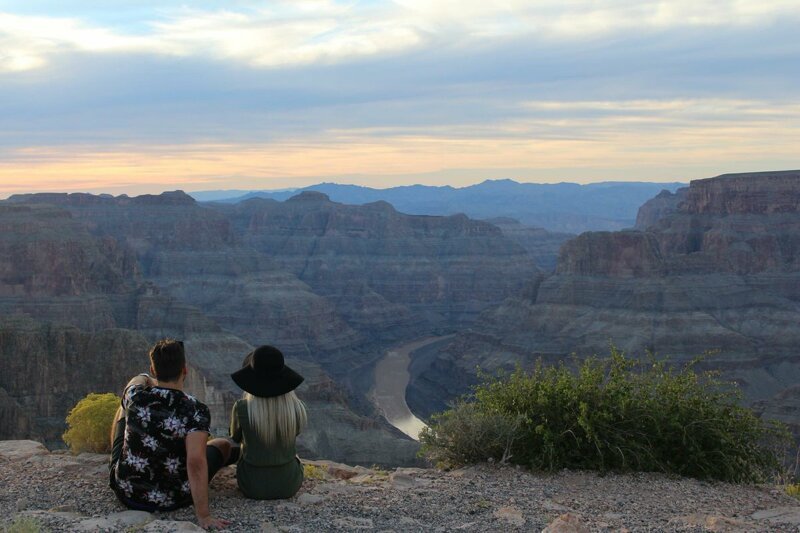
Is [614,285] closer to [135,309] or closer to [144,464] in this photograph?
[135,309]

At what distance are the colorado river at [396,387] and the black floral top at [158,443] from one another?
54.7 meters

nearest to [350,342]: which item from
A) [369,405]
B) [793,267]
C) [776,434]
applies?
[369,405]

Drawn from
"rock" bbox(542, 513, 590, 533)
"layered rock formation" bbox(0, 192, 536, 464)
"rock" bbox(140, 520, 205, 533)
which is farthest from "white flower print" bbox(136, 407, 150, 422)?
"layered rock formation" bbox(0, 192, 536, 464)

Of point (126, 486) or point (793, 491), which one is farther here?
point (793, 491)

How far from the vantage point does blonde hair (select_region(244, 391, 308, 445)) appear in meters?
10.7

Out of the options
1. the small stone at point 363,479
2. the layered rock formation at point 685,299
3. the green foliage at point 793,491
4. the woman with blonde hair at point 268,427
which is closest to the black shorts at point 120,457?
the woman with blonde hair at point 268,427

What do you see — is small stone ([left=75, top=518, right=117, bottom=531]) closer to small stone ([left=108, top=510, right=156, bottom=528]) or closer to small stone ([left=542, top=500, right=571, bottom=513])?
small stone ([left=108, top=510, right=156, bottom=528])

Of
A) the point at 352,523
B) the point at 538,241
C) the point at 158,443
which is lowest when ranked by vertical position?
the point at 538,241

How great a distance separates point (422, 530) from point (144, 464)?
10.6 feet

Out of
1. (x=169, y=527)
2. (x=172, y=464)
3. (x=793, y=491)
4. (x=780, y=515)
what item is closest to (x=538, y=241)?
(x=793, y=491)

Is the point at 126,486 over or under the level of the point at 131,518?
over

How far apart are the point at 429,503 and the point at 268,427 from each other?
225 cm

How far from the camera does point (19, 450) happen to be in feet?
44.9

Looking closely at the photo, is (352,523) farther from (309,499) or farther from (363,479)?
(363,479)
